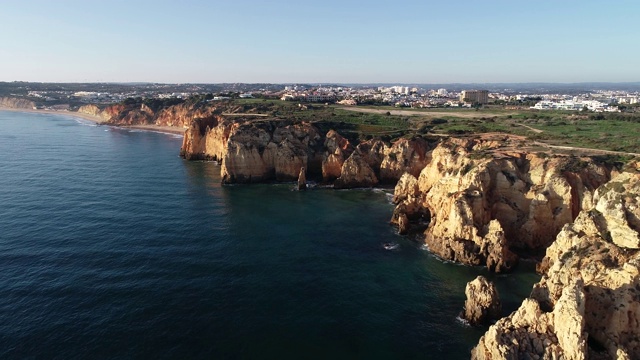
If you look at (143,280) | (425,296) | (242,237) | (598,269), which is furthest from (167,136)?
(598,269)

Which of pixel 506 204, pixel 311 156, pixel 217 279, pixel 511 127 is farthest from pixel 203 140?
pixel 506 204

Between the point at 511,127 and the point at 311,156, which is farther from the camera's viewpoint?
the point at 511,127

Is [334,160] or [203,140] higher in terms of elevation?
[203,140]

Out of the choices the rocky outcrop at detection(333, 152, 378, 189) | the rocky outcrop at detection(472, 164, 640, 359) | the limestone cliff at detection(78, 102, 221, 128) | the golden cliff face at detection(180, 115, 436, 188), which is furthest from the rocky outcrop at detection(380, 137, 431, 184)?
the limestone cliff at detection(78, 102, 221, 128)

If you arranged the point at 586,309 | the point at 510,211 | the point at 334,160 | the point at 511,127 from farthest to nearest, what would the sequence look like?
1. the point at 511,127
2. the point at 334,160
3. the point at 510,211
4. the point at 586,309

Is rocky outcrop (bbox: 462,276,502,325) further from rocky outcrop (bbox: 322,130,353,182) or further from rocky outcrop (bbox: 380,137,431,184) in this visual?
rocky outcrop (bbox: 322,130,353,182)

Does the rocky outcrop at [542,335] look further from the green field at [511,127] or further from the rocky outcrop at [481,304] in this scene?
the green field at [511,127]

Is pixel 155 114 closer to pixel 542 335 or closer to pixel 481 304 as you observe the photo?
pixel 481 304
